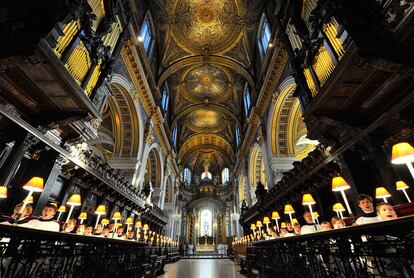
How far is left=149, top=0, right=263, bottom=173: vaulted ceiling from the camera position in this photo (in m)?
13.6

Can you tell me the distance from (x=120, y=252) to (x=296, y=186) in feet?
19.5

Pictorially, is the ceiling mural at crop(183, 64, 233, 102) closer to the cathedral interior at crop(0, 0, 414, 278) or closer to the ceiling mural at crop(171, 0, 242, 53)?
the ceiling mural at crop(171, 0, 242, 53)

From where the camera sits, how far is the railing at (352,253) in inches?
67.4

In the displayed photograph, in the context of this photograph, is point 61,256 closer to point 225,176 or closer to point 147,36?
point 147,36

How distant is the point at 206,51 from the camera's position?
602 inches

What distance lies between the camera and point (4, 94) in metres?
3.89

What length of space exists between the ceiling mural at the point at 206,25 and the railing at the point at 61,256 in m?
14.3

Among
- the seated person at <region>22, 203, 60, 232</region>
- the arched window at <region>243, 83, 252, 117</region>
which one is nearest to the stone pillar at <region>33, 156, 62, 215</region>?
the seated person at <region>22, 203, 60, 232</region>

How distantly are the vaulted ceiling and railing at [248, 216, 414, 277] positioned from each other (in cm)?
1237

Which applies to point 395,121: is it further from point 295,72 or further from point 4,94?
point 4,94

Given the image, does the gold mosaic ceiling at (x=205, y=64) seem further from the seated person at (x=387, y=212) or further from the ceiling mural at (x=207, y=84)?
the seated person at (x=387, y=212)

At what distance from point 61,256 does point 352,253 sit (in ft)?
11.5

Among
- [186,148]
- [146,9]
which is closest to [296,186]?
[146,9]

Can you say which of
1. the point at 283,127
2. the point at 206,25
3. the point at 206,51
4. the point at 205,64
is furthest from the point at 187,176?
the point at 283,127
